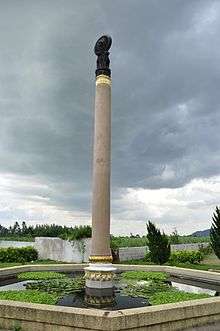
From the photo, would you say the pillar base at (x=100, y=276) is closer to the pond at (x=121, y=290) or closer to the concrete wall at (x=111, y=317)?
the pond at (x=121, y=290)

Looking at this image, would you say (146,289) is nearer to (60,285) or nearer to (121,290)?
(121,290)

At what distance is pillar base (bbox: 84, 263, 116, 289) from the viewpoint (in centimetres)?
1098

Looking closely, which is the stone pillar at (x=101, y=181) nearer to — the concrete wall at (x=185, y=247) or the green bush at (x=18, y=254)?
the green bush at (x=18, y=254)

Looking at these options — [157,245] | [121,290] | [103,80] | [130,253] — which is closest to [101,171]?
[103,80]

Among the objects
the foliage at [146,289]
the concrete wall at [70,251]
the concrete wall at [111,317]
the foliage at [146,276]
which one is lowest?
the concrete wall at [111,317]

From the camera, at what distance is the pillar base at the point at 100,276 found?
10984 mm

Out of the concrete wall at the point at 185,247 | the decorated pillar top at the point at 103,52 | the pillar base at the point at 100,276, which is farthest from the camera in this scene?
the concrete wall at the point at 185,247

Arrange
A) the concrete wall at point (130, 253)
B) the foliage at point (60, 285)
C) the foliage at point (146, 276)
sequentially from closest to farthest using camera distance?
the foliage at point (60, 285) → the foliage at point (146, 276) → the concrete wall at point (130, 253)

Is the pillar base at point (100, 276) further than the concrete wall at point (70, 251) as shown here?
No

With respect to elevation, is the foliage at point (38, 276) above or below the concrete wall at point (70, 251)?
below

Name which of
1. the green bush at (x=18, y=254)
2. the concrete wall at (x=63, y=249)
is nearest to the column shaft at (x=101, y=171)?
the concrete wall at (x=63, y=249)

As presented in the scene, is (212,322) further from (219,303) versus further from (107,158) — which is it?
(107,158)

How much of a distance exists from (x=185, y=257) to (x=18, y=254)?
10.7m

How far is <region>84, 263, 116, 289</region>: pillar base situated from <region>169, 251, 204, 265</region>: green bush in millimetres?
13069
